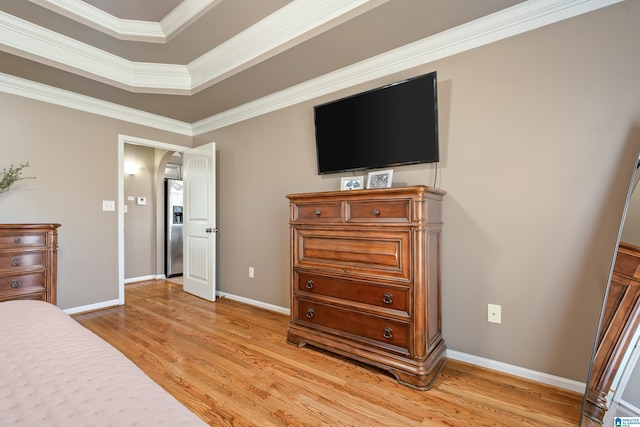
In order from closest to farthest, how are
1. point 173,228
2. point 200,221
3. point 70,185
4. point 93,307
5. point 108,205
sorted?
point 70,185, point 93,307, point 108,205, point 200,221, point 173,228

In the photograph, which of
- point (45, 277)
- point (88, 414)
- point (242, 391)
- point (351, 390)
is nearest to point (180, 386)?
point (242, 391)

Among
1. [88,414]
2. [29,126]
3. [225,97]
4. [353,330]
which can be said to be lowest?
[353,330]

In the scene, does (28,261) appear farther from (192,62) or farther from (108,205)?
(192,62)

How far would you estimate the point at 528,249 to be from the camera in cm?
194

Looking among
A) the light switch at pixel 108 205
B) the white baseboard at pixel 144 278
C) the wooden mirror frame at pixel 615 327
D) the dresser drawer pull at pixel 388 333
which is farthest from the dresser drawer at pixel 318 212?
the white baseboard at pixel 144 278

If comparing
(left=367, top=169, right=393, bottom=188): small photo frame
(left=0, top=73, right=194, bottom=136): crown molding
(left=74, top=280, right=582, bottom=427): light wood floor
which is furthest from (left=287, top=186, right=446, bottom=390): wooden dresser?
(left=0, top=73, right=194, bottom=136): crown molding

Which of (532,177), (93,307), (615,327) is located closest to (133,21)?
(93,307)

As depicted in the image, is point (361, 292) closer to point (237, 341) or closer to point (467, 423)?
point (467, 423)

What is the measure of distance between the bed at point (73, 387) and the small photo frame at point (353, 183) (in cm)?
197

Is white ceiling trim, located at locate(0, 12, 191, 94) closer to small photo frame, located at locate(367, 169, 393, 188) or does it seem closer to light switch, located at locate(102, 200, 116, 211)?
light switch, located at locate(102, 200, 116, 211)

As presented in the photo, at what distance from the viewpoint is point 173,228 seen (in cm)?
521

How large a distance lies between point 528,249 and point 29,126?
14.9ft

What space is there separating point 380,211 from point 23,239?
301cm

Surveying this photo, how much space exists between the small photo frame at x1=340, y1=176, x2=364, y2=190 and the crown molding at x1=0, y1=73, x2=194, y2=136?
2797mm
